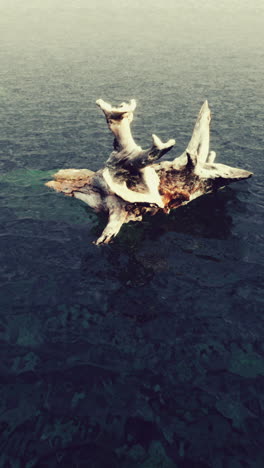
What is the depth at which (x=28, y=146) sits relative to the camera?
26.7 meters

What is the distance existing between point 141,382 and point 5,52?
5663cm

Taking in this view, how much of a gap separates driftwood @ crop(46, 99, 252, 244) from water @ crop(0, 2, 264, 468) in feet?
2.34

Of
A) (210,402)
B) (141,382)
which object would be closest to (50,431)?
(141,382)

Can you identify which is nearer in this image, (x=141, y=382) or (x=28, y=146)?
(x=141, y=382)

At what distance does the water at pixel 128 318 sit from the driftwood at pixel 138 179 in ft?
2.34

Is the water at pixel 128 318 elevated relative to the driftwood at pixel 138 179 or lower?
lower

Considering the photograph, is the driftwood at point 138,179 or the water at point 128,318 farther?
the driftwood at point 138,179

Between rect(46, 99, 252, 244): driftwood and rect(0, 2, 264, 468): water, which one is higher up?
rect(46, 99, 252, 244): driftwood

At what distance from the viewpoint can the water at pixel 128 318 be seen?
9.63 meters

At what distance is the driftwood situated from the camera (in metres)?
16.8

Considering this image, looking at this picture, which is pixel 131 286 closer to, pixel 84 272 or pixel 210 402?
pixel 84 272

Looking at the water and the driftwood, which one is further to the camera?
the driftwood

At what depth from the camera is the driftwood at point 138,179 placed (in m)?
16.8

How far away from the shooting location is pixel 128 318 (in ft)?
42.3
